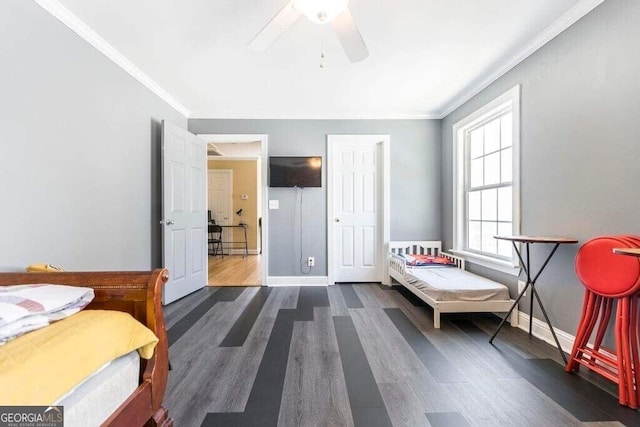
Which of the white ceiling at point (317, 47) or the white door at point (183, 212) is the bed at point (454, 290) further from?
the white door at point (183, 212)

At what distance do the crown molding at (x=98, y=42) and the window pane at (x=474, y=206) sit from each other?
3.80 m

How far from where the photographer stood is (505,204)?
270 cm

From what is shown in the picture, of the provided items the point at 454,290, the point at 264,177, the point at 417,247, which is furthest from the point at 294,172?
the point at 454,290

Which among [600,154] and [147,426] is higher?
[600,154]

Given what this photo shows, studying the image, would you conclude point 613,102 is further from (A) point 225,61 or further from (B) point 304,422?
(A) point 225,61

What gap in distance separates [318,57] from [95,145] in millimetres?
2013

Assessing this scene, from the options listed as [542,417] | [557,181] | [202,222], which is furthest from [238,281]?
[557,181]

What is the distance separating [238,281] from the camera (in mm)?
4055

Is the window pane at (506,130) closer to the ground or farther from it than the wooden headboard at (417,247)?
farther from it

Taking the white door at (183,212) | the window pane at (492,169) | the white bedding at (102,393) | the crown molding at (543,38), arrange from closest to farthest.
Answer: the white bedding at (102,393) < the crown molding at (543,38) < the window pane at (492,169) < the white door at (183,212)

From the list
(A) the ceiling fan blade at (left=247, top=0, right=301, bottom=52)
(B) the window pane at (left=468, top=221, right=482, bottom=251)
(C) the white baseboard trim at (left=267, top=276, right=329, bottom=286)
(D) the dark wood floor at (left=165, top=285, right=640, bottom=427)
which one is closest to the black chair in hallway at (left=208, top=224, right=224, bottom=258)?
(C) the white baseboard trim at (left=267, top=276, right=329, bottom=286)

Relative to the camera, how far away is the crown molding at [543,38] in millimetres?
1798

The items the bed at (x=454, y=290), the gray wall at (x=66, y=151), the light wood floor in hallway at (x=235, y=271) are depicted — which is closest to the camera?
the gray wall at (x=66, y=151)

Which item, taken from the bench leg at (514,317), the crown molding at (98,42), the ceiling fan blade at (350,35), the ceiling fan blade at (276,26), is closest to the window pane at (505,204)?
the bench leg at (514,317)
